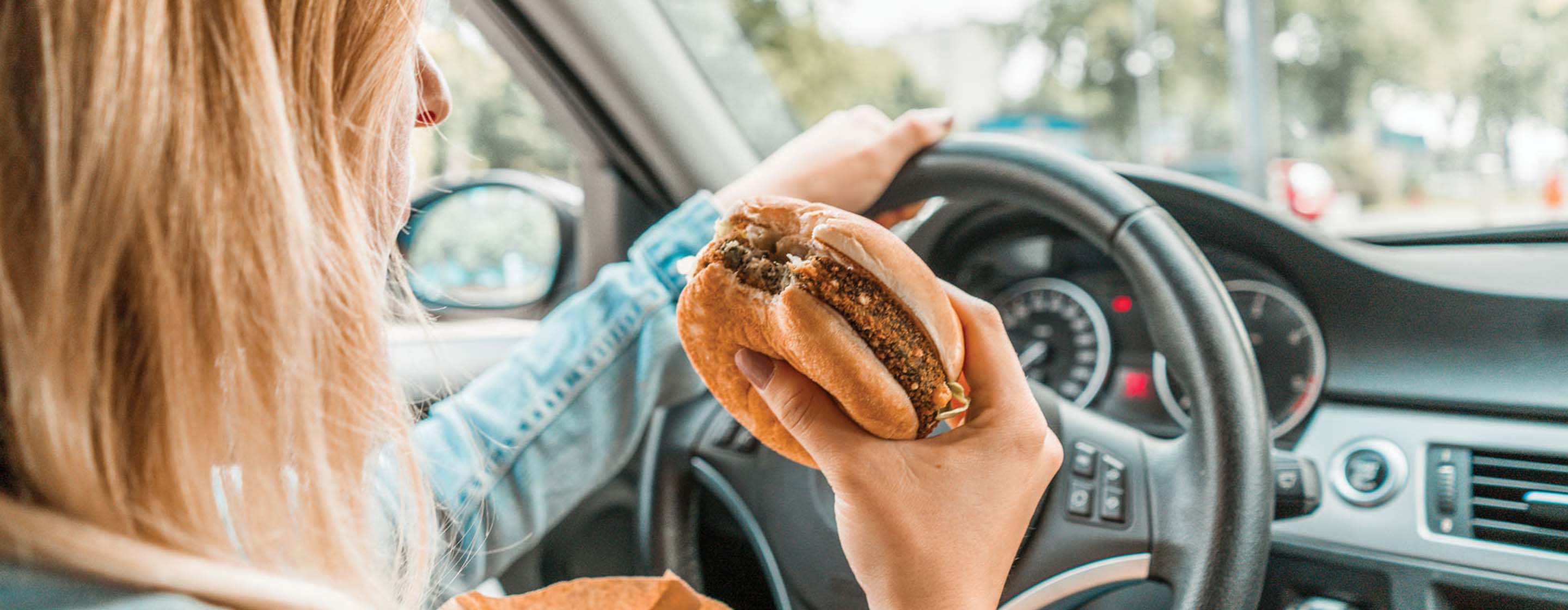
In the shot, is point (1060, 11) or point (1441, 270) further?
point (1060, 11)

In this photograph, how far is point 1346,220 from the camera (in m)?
1.82

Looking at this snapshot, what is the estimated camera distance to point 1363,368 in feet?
4.61

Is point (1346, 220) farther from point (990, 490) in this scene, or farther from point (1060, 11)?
point (990, 490)

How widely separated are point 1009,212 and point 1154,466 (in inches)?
19.0

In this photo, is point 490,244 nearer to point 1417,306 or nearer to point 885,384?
point 885,384

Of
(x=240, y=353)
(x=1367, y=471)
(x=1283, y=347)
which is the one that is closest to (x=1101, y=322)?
(x=1283, y=347)

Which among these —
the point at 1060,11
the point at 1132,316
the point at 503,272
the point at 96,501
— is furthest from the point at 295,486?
the point at 1060,11

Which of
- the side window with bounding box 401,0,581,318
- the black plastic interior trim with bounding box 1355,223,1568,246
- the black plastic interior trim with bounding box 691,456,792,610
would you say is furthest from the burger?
the side window with bounding box 401,0,581,318

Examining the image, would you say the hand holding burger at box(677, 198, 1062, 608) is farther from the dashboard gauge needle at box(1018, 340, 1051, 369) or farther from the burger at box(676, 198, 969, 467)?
the dashboard gauge needle at box(1018, 340, 1051, 369)

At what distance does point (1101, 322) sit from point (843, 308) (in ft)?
2.57

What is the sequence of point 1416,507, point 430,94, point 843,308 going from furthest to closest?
point 1416,507, point 430,94, point 843,308

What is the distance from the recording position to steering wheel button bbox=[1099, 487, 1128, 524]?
3.54ft

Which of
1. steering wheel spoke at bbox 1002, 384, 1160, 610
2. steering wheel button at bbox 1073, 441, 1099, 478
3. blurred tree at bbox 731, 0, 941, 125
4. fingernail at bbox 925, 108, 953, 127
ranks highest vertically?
blurred tree at bbox 731, 0, 941, 125

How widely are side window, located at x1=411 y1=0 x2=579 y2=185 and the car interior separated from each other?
1 cm
